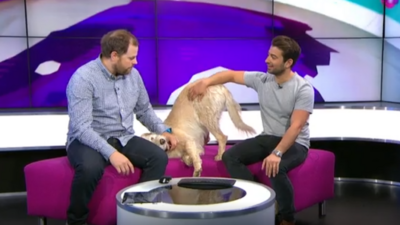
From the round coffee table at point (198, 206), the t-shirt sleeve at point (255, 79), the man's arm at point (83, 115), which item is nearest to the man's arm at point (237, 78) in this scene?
the t-shirt sleeve at point (255, 79)

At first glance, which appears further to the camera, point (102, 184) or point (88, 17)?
point (88, 17)

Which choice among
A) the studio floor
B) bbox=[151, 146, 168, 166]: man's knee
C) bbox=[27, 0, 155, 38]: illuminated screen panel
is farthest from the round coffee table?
bbox=[27, 0, 155, 38]: illuminated screen panel

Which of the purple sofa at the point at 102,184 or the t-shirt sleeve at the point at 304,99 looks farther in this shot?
the t-shirt sleeve at the point at 304,99

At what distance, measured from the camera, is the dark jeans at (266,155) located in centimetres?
321

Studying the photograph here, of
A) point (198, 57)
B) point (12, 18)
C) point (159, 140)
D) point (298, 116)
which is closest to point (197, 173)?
point (159, 140)

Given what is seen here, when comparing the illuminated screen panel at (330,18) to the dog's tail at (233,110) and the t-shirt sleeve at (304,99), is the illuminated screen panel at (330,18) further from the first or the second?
the t-shirt sleeve at (304,99)

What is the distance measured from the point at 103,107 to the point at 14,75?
2.36 meters

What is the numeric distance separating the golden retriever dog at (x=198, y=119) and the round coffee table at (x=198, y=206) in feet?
3.71

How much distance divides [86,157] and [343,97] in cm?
368

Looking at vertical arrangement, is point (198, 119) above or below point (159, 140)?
above

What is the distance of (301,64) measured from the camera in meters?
5.63

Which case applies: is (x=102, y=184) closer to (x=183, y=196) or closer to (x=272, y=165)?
(x=183, y=196)

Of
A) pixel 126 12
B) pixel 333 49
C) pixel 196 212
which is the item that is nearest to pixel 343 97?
pixel 333 49

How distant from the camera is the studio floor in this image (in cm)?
372
